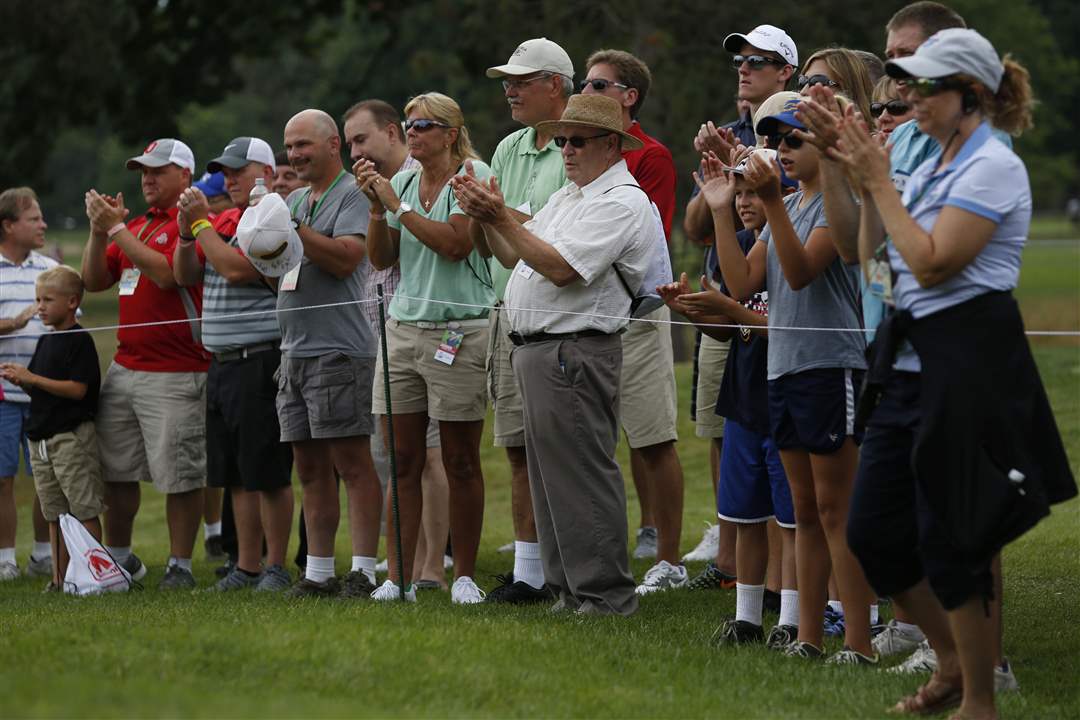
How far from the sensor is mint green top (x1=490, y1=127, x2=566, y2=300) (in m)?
8.02

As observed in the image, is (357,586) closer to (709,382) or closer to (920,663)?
(709,382)

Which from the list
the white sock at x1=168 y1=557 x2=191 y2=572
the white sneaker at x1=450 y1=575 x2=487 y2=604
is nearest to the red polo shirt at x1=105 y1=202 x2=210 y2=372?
the white sock at x1=168 y1=557 x2=191 y2=572

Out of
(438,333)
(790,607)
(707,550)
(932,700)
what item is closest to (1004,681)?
(932,700)

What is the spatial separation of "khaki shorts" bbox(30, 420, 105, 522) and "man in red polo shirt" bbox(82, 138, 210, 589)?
3.6 inches

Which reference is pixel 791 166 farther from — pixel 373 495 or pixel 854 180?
pixel 373 495

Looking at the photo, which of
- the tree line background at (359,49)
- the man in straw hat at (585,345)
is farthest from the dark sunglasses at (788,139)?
the tree line background at (359,49)

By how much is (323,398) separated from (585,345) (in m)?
1.69

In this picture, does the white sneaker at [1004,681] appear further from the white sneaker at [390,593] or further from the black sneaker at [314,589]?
the black sneaker at [314,589]

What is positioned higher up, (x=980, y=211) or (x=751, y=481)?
(x=980, y=211)

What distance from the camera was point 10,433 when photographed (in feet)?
34.6

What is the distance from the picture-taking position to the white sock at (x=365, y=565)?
329 inches

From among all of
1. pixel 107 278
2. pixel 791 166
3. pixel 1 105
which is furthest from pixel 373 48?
pixel 791 166

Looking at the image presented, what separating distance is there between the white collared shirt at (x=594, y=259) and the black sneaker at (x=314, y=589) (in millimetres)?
1923

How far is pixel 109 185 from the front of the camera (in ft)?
232
